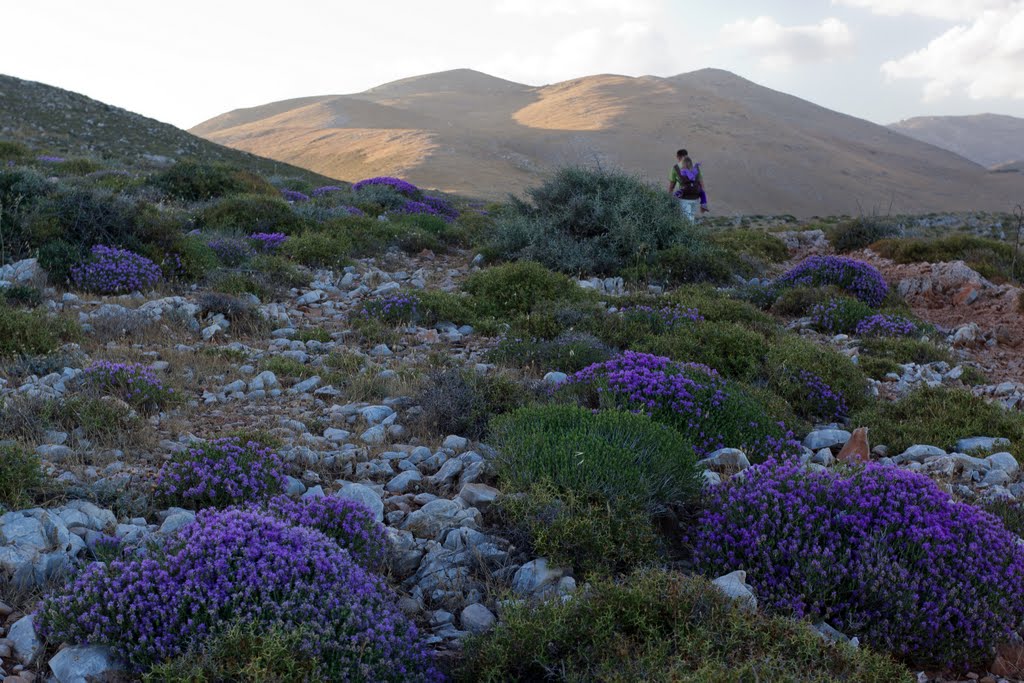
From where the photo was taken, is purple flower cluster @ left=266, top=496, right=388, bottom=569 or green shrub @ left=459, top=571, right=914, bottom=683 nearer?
green shrub @ left=459, top=571, right=914, bottom=683

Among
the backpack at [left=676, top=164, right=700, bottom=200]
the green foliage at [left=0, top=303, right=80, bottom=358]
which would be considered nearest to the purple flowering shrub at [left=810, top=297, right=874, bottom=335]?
the backpack at [left=676, top=164, right=700, bottom=200]

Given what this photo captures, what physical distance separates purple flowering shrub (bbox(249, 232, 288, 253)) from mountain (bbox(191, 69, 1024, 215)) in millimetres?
40746

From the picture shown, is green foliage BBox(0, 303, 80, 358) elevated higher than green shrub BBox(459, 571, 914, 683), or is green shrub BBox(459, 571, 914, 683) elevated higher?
green foliage BBox(0, 303, 80, 358)

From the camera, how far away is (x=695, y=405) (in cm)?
621

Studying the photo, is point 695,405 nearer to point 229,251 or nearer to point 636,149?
point 229,251

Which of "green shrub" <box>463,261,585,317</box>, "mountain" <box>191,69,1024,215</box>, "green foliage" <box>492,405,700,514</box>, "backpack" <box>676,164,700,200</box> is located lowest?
"green foliage" <box>492,405,700,514</box>

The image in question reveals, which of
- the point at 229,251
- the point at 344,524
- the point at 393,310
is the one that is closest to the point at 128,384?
the point at 344,524

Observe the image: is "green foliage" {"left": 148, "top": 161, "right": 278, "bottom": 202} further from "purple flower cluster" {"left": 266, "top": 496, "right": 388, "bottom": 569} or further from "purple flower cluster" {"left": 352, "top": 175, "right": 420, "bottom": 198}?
"purple flower cluster" {"left": 266, "top": 496, "right": 388, "bottom": 569}

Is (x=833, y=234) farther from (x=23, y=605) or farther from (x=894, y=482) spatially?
(x=23, y=605)

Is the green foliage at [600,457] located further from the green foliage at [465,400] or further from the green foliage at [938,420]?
the green foliage at [938,420]

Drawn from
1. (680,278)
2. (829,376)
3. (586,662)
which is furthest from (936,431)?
(680,278)

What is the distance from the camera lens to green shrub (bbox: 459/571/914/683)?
304 cm

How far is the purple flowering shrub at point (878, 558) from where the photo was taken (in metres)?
3.72

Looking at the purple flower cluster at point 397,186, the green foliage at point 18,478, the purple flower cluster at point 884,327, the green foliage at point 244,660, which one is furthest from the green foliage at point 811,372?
the purple flower cluster at point 397,186
